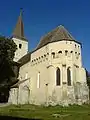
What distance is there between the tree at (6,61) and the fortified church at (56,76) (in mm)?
2274

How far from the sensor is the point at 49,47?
42.2 metres

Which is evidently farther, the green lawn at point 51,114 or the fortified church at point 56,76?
the fortified church at point 56,76

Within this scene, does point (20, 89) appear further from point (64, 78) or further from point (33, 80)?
point (64, 78)

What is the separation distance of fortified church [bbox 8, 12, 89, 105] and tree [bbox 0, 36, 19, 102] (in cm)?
227

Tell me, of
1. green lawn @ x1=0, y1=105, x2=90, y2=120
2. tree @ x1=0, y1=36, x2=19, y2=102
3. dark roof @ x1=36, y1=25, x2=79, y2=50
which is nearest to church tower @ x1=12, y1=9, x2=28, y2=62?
tree @ x1=0, y1=36, x2=19, y2=102

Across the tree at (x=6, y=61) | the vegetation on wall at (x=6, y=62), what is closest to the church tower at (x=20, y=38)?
the tree at (x=6, y=61)

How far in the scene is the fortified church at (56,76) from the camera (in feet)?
129

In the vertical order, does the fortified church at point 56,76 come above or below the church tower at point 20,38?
below

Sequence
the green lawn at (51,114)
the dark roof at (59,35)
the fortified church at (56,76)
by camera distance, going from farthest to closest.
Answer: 1. the dark roof at (59,35)
2. the fortified church at (56,76)
3. the green lawn at (51,114)

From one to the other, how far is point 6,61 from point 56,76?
35.3 feet

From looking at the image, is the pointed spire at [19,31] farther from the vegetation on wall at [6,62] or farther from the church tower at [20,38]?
the vegetation on wall at [6,62]

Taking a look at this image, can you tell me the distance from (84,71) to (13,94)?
49.3 feet

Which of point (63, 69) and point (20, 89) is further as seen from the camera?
point (20, 89)

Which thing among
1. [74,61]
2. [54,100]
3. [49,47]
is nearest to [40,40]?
[49,47]
